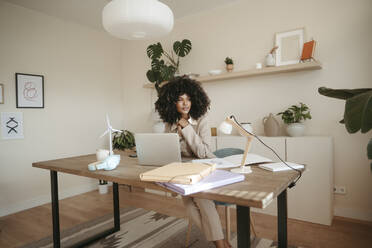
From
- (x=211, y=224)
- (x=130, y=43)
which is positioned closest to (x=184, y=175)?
(x=211, y=224)

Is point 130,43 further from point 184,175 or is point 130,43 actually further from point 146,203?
point 184,175

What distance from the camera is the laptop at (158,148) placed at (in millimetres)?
1380

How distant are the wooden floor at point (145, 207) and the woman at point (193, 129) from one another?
1.04 m

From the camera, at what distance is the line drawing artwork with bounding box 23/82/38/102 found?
312cm

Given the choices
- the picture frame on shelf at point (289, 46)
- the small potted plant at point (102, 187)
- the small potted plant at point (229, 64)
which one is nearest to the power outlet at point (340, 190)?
the picture frame on shelf at point (289, 46)

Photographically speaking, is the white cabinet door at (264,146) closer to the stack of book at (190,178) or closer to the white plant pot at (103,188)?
the stack of book at (190,178)

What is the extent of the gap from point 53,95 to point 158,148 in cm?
269

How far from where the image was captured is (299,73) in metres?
2.73

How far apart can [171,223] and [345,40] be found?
2.56 metres

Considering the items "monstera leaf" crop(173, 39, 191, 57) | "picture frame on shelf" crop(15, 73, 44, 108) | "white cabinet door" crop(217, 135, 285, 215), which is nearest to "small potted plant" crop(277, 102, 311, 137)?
"white cabinet door" crop(217, 135, 285, 215)

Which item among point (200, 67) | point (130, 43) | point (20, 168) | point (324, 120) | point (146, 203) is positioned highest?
point (130, 43)

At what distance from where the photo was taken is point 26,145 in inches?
124

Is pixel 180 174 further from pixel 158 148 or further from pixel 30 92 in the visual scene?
pixel 30 92

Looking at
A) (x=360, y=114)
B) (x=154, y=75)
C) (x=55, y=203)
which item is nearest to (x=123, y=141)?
(x=154, y=75)
